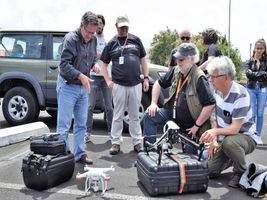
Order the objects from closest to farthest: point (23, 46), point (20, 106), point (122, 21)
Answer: point (122, 21)
point (20, 106)
point (23, 46)

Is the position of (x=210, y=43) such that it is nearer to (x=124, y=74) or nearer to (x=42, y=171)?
(x=124, y=74)

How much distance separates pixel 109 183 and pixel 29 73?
3.62 metres

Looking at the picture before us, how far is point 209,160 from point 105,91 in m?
2.33

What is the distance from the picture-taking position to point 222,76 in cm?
365

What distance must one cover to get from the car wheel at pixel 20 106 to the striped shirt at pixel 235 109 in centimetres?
400

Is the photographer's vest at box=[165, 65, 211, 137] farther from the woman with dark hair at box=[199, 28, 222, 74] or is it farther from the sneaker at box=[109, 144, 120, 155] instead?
the woman with dark hair at box=[199, 28, 222, 74]

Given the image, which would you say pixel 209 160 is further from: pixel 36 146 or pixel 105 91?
pixel 105 91

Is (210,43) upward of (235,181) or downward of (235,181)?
upward

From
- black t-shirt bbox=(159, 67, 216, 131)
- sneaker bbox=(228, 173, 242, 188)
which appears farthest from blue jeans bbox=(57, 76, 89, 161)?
sneaker bbox=(228, 173, 242, 188)

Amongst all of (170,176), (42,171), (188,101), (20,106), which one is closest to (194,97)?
(188,101)

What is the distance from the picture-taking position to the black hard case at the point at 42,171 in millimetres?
3477

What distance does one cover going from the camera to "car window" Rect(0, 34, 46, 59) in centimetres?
677

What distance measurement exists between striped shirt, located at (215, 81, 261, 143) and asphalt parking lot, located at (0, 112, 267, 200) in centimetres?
67

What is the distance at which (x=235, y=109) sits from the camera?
3.68 m
